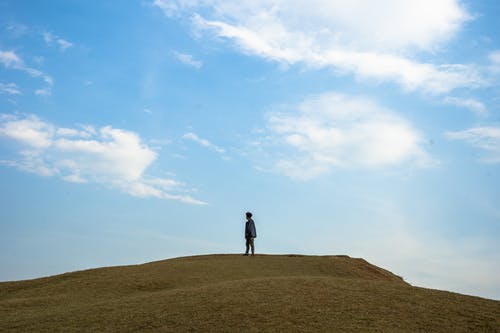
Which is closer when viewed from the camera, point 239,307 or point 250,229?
point 239,307

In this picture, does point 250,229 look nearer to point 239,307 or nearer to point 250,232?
point 250,232

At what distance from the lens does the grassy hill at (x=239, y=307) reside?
47.1 ft

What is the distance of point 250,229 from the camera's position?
28906 mm

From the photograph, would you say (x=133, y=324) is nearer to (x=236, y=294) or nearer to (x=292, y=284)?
(x=236, y=294)

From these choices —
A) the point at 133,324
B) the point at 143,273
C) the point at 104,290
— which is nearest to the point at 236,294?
the point at 133,324

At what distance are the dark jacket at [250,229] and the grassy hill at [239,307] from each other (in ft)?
19.0

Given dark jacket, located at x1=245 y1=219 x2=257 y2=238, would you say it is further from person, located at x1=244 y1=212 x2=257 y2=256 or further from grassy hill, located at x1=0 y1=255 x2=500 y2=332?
grassy hill, located at x1=0 y1=255 x2=500 y2=332

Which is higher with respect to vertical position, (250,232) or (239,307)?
(250,232)

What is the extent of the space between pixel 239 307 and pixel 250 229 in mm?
13338

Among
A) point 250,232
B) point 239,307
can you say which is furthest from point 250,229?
point 239,307

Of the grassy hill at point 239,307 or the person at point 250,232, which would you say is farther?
the person at point 250,232

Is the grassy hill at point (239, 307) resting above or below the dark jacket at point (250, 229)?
below

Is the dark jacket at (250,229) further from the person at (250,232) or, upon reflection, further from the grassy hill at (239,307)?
the grassy hill at (239,307)

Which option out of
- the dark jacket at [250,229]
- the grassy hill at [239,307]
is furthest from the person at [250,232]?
the grassy hill at [239,307]
